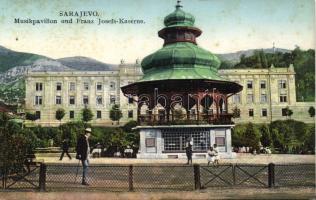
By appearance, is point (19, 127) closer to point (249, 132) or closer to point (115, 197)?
Answer: point (115, 197)

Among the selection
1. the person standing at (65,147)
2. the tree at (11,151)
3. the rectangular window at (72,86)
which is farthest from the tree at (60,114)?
the tree at (11,151)

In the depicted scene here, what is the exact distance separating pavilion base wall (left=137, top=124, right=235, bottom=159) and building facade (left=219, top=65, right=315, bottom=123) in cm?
94

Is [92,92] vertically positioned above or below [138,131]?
above

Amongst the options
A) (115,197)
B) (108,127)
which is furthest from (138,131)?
(115,197)

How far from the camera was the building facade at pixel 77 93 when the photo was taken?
36.7ft

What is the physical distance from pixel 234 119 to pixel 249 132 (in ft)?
2.10

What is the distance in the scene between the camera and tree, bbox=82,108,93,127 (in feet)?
36.3

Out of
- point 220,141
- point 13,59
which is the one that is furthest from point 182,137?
point 13,59

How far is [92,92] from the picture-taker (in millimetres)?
11914

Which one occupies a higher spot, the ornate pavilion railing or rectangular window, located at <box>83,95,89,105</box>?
rectangular window, located at <box>83,95,89,105</box>

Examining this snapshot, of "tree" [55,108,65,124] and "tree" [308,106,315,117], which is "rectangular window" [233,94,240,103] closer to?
"tree" [308,106,315,117]

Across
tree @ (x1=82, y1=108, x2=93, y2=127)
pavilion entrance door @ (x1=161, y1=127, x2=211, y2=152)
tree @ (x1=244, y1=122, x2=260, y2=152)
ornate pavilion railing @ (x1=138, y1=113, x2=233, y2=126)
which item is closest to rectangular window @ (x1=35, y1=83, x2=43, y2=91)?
tree @ (x1=82, y1=108, x2=93, y2=127)

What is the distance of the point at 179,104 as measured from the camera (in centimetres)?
1309

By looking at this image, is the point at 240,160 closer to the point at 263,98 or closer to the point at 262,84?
the point at 263,98
